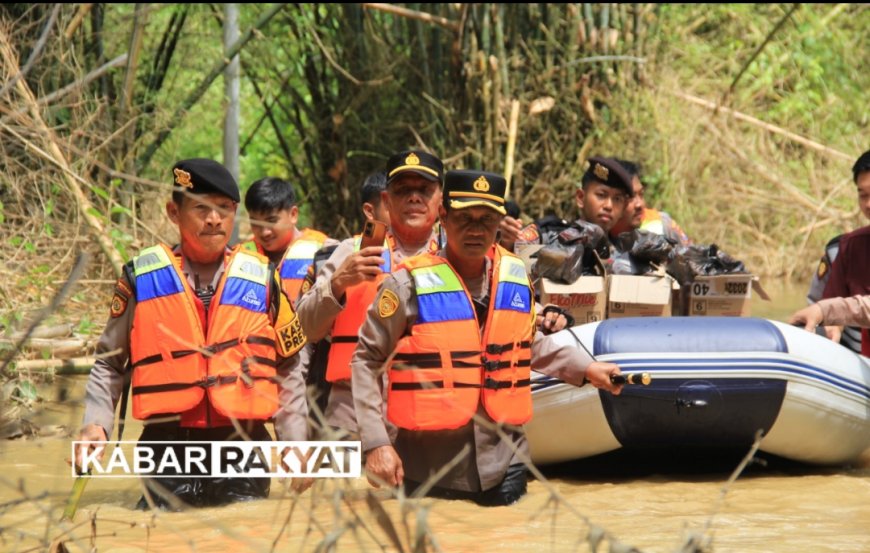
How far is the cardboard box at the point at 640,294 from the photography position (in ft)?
20.4

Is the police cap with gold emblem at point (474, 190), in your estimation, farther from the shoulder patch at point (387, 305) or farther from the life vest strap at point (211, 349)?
the life vest strap at point (211, 349)

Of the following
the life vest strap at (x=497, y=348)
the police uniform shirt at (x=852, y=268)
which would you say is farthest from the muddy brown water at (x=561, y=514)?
the police uniform shirt at (x=852, y=268)

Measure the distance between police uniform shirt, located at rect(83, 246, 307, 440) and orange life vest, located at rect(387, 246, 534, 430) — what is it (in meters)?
0.38

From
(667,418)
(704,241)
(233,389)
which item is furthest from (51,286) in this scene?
(704,241)

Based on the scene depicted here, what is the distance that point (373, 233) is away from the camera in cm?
534

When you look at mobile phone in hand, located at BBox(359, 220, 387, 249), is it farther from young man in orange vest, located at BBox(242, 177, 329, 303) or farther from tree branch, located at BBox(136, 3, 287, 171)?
tree branch, located at BBox(136, 3, 287, 171)

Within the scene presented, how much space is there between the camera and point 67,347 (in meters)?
7.80

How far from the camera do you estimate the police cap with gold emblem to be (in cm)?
480

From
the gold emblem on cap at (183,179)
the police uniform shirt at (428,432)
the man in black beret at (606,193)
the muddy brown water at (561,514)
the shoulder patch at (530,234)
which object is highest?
the gold emblem on cap at (183,179)

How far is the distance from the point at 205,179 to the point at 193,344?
627 millimetres

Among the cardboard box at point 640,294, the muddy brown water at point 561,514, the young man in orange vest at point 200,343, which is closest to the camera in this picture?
the muddy brown water at point 561,514

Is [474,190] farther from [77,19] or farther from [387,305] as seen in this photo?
[77,19]

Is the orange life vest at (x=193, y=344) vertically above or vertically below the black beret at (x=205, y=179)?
below

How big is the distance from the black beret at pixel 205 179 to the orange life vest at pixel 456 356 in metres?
0.74
